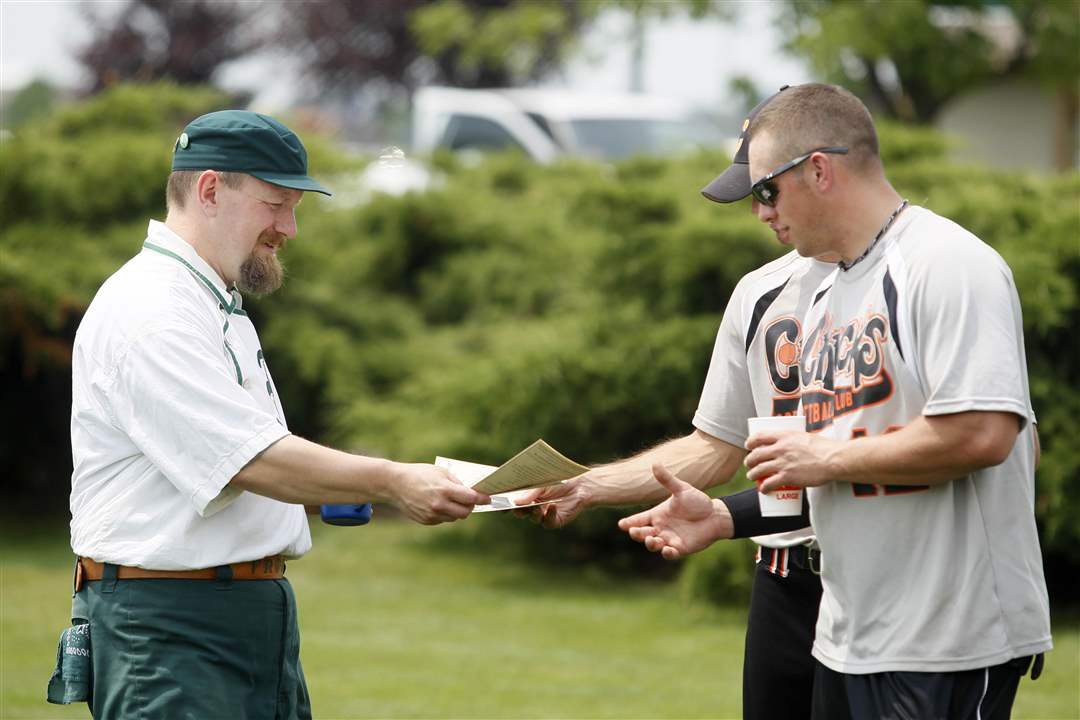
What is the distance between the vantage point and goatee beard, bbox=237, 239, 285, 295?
3.76m

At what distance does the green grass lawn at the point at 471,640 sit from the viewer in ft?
21.1

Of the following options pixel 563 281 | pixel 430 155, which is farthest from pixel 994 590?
pixel 430 155

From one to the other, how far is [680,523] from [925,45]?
11.5 m

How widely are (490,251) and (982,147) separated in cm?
1176

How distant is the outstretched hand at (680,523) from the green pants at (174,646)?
3.33ft

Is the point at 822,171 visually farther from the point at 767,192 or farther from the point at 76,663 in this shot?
the point at 76,663

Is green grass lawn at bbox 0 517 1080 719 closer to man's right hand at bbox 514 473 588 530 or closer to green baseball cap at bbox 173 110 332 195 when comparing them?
man's right hand at bbox 514 473 588 530

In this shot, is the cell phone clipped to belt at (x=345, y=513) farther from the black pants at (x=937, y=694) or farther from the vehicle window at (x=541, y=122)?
the vehicle window at (x=541, y=122)

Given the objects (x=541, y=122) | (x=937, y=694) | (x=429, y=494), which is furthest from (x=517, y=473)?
(x=541, y=122)

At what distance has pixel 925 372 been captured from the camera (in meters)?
3.15

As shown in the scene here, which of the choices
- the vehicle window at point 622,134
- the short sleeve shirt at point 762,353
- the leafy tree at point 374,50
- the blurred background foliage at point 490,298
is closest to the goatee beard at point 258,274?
the short sleeve shirt at point 762,353

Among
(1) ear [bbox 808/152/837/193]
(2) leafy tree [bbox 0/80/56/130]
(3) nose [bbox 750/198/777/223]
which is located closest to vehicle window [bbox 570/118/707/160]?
(2) leafy tree [bbox 0/80/56/130]

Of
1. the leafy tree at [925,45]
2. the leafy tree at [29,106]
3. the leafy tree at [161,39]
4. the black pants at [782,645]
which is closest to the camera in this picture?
the black pants at [782,645]

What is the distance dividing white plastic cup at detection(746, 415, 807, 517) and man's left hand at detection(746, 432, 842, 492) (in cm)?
3
